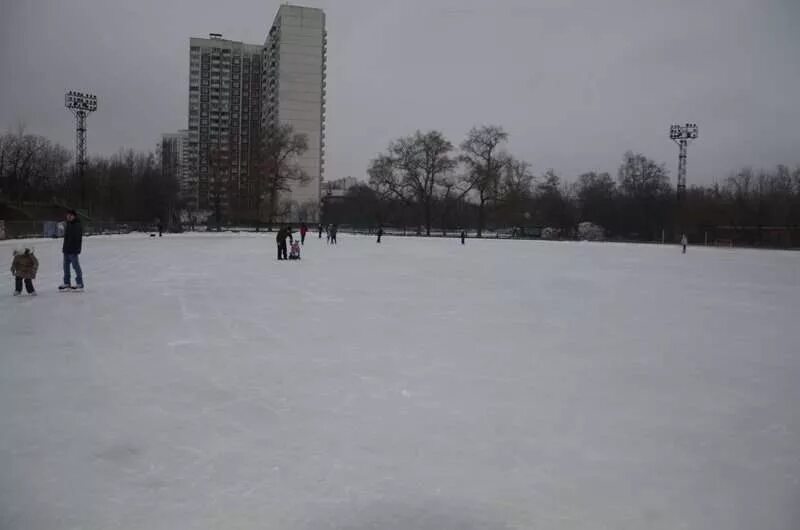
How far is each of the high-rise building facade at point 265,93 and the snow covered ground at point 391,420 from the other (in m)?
69.1

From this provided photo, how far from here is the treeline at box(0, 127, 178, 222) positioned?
153 feet

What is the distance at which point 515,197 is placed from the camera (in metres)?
65.9

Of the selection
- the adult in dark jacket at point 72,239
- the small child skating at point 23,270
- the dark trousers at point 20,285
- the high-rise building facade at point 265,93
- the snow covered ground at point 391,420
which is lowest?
the snow covered ground at point 391,420

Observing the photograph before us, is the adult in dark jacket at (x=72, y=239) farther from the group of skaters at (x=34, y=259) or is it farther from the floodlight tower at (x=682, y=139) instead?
the floodlight tower at (x=682, y=139)

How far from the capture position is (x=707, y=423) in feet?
13.7

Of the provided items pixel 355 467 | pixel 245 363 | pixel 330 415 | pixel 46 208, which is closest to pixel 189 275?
pixel 245 363

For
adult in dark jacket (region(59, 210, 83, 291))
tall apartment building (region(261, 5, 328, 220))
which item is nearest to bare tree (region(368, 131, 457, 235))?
tall apartment building (region(261, 5, 328, 220))

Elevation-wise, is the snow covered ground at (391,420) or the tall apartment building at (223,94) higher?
the tall apartment building at (223,94)

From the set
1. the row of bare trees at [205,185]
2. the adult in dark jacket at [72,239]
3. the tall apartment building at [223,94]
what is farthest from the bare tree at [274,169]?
the adult in dark jacket at [72,239]

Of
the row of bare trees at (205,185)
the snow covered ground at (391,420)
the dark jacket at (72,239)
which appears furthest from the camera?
the row of bare trees at (205,185)

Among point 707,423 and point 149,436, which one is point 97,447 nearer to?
point 149,436

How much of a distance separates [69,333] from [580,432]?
19.0 ft

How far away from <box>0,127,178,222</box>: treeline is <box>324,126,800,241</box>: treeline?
23581 mm

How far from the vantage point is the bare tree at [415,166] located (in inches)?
2670
